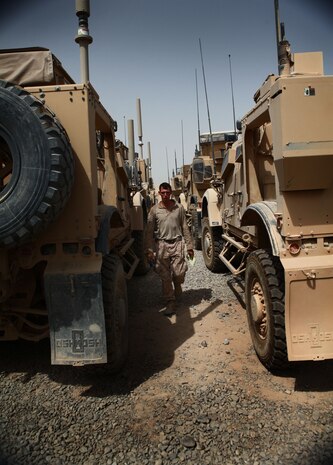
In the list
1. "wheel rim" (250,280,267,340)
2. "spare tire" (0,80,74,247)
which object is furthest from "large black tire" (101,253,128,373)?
"wheel rim" (250,280,267,340)

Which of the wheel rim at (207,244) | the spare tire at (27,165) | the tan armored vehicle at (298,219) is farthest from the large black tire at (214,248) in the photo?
the spare tire at (27,165)

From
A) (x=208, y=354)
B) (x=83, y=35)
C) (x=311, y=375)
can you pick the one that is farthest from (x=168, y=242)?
(x=83, y=35)

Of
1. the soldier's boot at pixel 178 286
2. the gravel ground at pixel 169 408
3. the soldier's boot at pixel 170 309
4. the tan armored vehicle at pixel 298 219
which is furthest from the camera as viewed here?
the soldier's boot at pixel 178 286

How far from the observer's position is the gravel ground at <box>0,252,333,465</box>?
233 centimetres

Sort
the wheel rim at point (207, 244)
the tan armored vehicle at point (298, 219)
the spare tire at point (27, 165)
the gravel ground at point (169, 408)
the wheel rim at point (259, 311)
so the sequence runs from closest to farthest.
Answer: the gravel ground at point (169, 408)
the spare tire at point (27, 165)
the tan armored vehicle at point (298, 219)
the wheel rim at point (259, 311)
the wheel rim at point (207, 244)

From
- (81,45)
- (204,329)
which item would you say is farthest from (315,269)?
(81,45)

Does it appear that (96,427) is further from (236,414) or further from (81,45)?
(81,45)

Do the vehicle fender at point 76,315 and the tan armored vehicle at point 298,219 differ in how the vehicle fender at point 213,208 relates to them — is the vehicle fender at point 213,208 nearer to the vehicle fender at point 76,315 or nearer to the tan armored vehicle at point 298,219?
the tan armored vehicle at point 298,219

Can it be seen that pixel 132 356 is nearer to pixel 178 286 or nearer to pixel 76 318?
pixel 76 318

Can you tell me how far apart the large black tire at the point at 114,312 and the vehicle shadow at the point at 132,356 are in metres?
0.15

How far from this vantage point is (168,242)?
5.03 metres

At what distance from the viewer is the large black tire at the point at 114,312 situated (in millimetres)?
3021

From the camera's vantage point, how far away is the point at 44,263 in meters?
3.25

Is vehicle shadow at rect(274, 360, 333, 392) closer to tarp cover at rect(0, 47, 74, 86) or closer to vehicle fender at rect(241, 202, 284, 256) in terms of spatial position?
vehicle fender at rect(241, 202, 284, 256)
